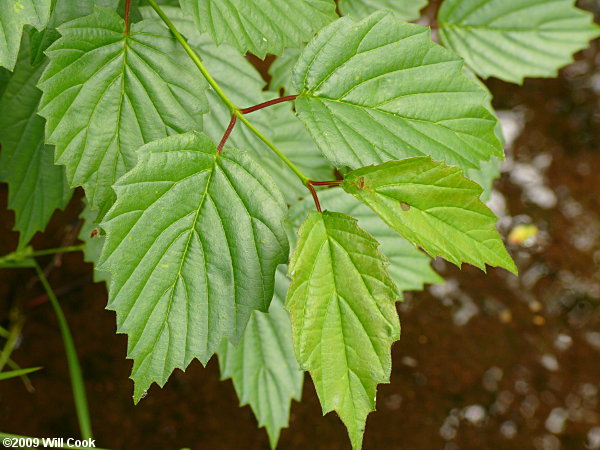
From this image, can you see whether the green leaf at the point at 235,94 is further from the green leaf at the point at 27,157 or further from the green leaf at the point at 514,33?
the green leaf at the point at 514,33

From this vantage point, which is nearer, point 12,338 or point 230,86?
point 230,86

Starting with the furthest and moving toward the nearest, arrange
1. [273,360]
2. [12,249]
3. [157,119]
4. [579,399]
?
[579,399]
[12,249]
[273,360]
[157,119]

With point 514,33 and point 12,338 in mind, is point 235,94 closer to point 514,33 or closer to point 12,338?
point 514,33

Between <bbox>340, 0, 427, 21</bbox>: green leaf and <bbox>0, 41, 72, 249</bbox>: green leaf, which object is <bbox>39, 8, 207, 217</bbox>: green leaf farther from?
<bbox>340, 0, 427, 21</bbox>: green leaf

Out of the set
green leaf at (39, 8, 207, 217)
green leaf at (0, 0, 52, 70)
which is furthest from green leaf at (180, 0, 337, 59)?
green leaf at (0, 0, 52, 70)

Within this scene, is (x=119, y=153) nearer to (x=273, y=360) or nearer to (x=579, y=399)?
(x=273, y=360)

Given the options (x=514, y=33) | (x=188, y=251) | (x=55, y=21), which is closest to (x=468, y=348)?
(x=514, y=33)

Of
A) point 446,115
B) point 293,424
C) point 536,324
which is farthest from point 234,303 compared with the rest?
point 536,324

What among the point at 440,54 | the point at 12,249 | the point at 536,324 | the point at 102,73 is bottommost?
the point at 536,324
